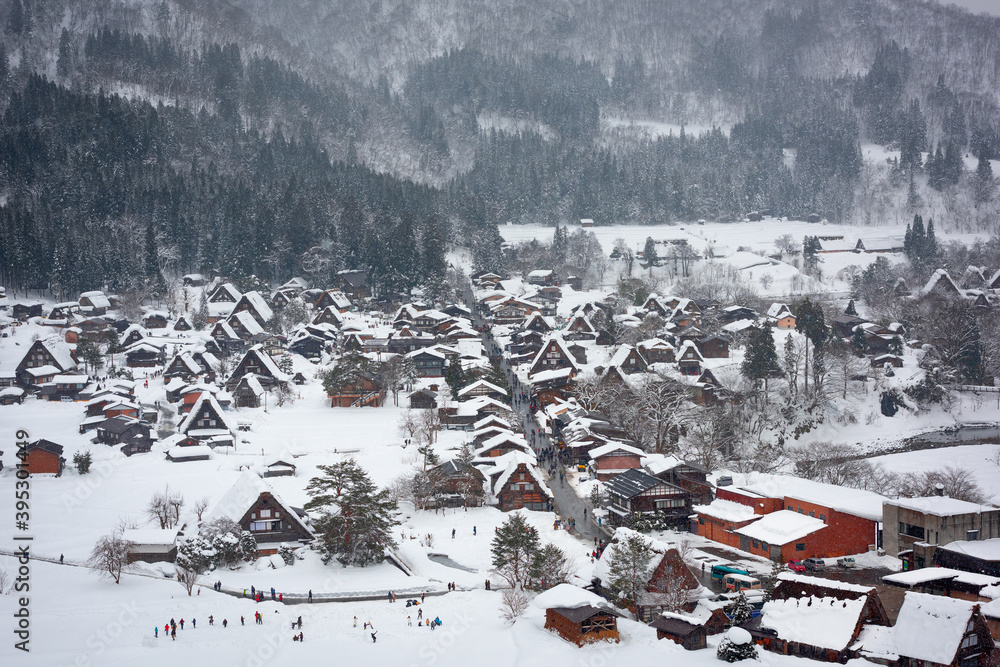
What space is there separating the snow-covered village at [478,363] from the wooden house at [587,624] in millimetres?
83

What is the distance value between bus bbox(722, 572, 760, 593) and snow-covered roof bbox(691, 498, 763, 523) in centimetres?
414

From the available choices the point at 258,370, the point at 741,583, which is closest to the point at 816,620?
the point at 741,583

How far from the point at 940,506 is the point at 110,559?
24584mm

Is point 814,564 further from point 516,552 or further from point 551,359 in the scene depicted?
point 551,359

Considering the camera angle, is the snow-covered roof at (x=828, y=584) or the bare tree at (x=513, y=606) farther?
the bare tree at (x=513, y=606)

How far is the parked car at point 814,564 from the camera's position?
25.5m

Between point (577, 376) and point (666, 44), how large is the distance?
12727 cm

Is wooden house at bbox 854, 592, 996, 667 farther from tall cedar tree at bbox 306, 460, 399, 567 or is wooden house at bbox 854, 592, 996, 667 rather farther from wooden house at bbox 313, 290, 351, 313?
wooden house at bbox 313, 290, 351, 313

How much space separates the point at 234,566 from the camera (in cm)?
2480

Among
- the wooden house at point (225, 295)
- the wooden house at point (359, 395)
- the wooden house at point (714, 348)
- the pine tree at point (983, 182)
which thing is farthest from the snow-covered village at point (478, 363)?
the wooden house at point (225, 295)

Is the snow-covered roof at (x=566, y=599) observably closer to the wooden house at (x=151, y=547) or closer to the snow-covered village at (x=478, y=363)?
the snow-covered village at (x=478, y=363)

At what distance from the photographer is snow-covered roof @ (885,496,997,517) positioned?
85.8 feet

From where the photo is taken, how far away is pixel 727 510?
96.1 feet

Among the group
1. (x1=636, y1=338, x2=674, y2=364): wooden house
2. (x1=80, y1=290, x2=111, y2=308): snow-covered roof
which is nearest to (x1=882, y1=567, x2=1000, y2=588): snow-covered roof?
(x1=636, y1=338, x2=674, y2=364): wooden house
